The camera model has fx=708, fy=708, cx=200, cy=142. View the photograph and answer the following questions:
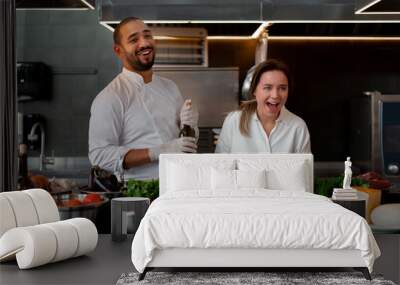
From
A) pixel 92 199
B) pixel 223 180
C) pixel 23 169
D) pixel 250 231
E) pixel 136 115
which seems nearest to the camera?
pixel 250 231

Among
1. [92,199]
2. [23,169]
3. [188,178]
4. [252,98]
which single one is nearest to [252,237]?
[188,178]

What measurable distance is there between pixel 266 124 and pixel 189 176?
121 centimetres

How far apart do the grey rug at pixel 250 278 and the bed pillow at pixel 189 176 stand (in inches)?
51.3

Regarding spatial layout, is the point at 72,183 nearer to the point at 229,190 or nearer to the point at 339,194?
the point at 229,190

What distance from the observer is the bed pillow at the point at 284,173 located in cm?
636

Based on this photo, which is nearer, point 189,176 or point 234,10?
point 189,176

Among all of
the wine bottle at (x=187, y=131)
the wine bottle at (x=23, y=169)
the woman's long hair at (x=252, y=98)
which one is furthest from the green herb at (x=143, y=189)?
the wine bottle at (x=23, y=169)

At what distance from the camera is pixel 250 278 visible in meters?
4.92

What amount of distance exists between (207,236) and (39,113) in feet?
13.0

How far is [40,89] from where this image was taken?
319 inches

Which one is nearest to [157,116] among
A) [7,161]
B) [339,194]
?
[7,161]

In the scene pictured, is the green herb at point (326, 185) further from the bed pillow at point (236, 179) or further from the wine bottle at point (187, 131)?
the wine bottle at point (187, 131)

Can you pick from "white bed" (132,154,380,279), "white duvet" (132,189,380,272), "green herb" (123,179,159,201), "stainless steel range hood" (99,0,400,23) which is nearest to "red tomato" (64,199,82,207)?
"green herb" (123,179,159,201)

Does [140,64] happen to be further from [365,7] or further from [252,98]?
[365,7]
